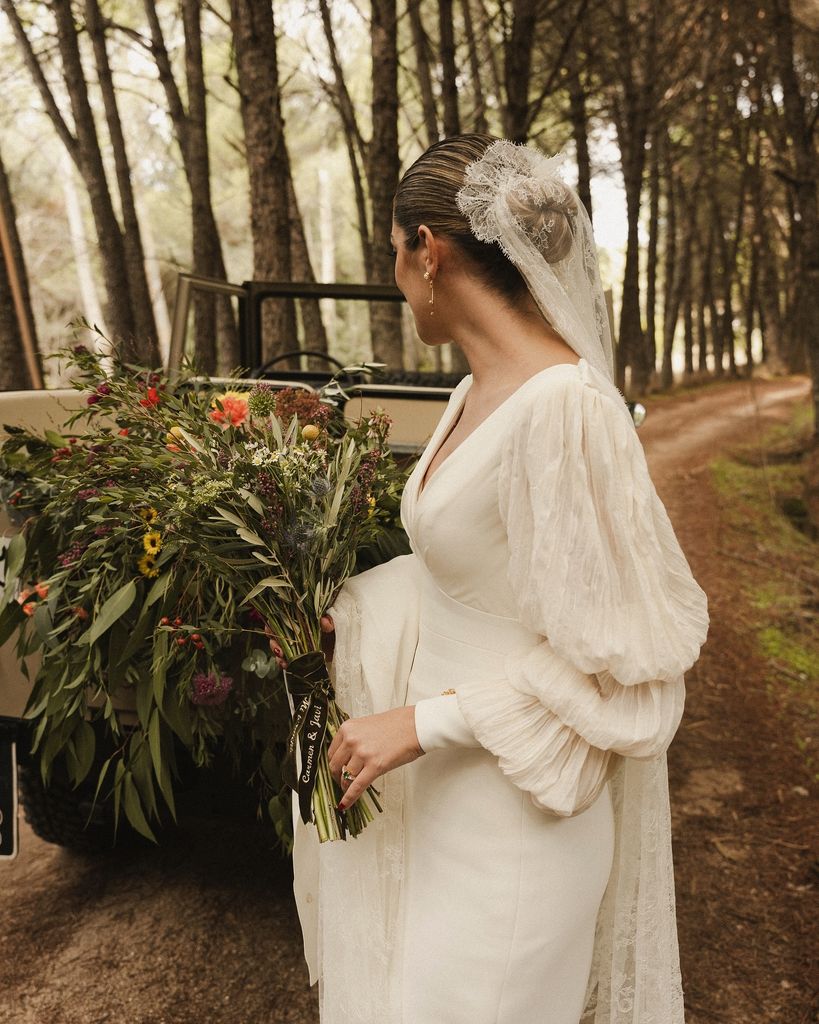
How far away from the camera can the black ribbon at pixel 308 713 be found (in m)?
1.74

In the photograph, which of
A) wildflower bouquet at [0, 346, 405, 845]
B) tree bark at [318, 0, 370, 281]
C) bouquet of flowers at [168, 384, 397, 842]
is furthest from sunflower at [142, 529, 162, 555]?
tree bark at [318, 0, 370, 281]

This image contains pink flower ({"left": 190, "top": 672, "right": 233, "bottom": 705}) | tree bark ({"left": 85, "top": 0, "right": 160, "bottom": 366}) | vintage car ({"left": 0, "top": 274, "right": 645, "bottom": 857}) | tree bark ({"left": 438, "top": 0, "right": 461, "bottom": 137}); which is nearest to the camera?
pink flower ({"left": 190, "top": 672, "right": 233, "bottom": 705})

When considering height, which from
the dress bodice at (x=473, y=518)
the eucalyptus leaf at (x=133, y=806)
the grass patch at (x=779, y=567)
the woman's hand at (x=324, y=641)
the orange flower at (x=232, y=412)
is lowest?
the grass patch at (x=779, y=567)

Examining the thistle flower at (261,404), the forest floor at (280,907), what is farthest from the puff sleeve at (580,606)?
the thistle flower at (261,404)

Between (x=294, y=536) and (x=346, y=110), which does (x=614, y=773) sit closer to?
(x=294, y=536)

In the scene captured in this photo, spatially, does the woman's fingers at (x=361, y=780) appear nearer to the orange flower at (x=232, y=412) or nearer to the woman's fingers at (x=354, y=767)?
the woman's fingers at (x=354, y=767)

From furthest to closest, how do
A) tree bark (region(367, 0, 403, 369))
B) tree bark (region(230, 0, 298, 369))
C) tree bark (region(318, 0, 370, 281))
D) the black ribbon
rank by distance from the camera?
tree bark (region(318, 0, 370, 281)), tree bark (region(367, 0, 403, 369)), tree bark (region(230, 0, 298, 369)), the black ribbon

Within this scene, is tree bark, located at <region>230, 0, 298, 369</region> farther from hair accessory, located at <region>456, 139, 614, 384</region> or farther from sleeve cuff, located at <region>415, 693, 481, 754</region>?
sleeve cuff, located at <region>415, 693, 481, 754</region>

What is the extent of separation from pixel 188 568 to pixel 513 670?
91 centimetres

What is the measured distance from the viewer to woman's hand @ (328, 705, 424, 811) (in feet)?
5.27

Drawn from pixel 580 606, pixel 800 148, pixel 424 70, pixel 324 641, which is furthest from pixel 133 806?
pixel 424 70

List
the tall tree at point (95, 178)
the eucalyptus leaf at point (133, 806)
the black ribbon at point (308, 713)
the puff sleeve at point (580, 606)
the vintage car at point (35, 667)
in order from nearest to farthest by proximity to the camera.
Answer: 1. the puff sleeve at point (580, 606)
2. the black ribbon at point (308, 713)
3. the eucalyptus leaf at point (133, 806)
4. the vintage car at point (35, 667)
5. the tall tree at point (95, 178)

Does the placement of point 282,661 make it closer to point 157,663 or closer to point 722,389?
point 157,663

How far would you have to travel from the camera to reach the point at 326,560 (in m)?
1.88
